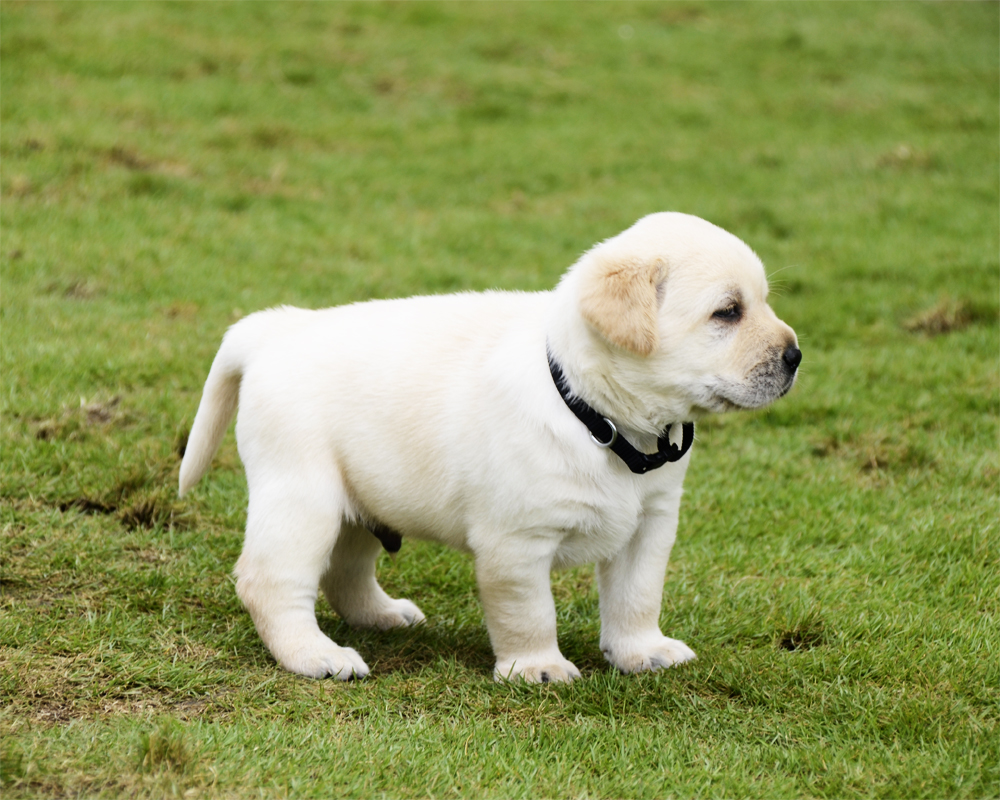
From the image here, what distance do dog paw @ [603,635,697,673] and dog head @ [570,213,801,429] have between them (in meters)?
0.81

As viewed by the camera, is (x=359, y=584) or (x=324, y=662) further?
(x=359, y=584)

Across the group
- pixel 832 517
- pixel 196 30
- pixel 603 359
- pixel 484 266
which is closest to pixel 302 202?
pixel 484 266

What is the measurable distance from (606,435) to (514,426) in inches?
11.2

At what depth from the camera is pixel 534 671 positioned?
3508 millimetres

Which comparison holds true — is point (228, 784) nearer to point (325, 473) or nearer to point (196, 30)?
point (325, 473)

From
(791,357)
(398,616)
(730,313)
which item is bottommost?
(398,616)

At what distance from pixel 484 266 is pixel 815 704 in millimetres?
5073

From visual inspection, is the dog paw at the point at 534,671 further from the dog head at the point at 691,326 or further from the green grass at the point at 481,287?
the dog head at the point at 691,326

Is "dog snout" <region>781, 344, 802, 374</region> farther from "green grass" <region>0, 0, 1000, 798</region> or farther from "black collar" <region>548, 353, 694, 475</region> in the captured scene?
"green grass" <region>0, 0, 1000, 798</region>

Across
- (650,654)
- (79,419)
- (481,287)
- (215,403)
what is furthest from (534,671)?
(481,287)

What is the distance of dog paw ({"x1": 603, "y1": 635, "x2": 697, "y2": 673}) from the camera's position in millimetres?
3644

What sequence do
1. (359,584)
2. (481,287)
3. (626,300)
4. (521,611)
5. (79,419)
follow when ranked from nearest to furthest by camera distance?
(626,300)
(521,611)
(359,584)
(79,419)
(481,287)

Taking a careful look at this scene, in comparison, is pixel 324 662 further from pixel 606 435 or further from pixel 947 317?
pixel 947 317

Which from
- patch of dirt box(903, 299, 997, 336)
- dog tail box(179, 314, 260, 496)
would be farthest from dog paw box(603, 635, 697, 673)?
patch of dirt box(903, 299, 997, 336)
